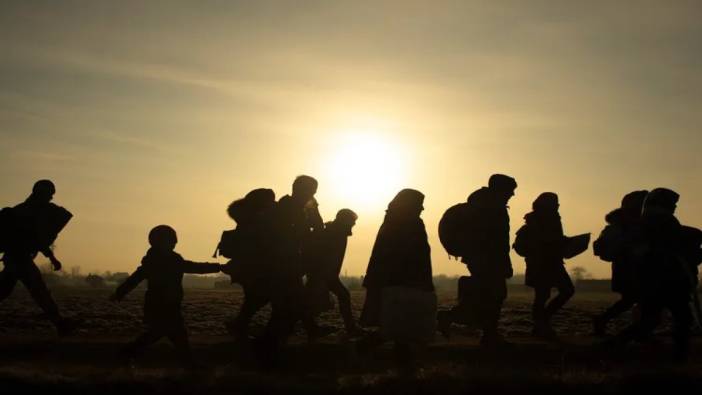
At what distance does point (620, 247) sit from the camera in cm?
1316

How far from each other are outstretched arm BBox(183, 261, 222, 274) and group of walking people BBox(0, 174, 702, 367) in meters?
0.02

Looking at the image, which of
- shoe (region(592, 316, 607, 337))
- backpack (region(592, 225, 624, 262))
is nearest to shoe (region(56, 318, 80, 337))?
backpack (region(592, 225, 624, 262))

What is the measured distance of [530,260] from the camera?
1459 centimetres

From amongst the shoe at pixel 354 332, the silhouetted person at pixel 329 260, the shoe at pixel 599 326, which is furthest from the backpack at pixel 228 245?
the shoe at pixel 599 326

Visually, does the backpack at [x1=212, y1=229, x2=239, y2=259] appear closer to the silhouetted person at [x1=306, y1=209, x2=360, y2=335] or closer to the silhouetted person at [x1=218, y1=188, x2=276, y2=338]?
the silhouetted person at [x1=218, y1=188, x2=276, y2=338]

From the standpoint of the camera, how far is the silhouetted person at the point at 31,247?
13.2m

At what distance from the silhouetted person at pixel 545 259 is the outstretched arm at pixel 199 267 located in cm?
575

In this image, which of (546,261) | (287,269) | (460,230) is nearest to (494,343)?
(460,230)

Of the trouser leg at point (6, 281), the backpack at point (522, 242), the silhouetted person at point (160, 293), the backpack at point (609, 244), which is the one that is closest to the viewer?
the silhouetted person at point (160, 293)

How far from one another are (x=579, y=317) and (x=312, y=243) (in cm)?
808

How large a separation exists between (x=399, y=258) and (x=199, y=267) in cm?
264

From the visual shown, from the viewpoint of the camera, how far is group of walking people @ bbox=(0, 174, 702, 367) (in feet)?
35.6

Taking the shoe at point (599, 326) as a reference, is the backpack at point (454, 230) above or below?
above

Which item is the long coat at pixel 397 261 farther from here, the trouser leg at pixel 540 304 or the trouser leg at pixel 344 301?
the trouser leg at pixel 540 304
